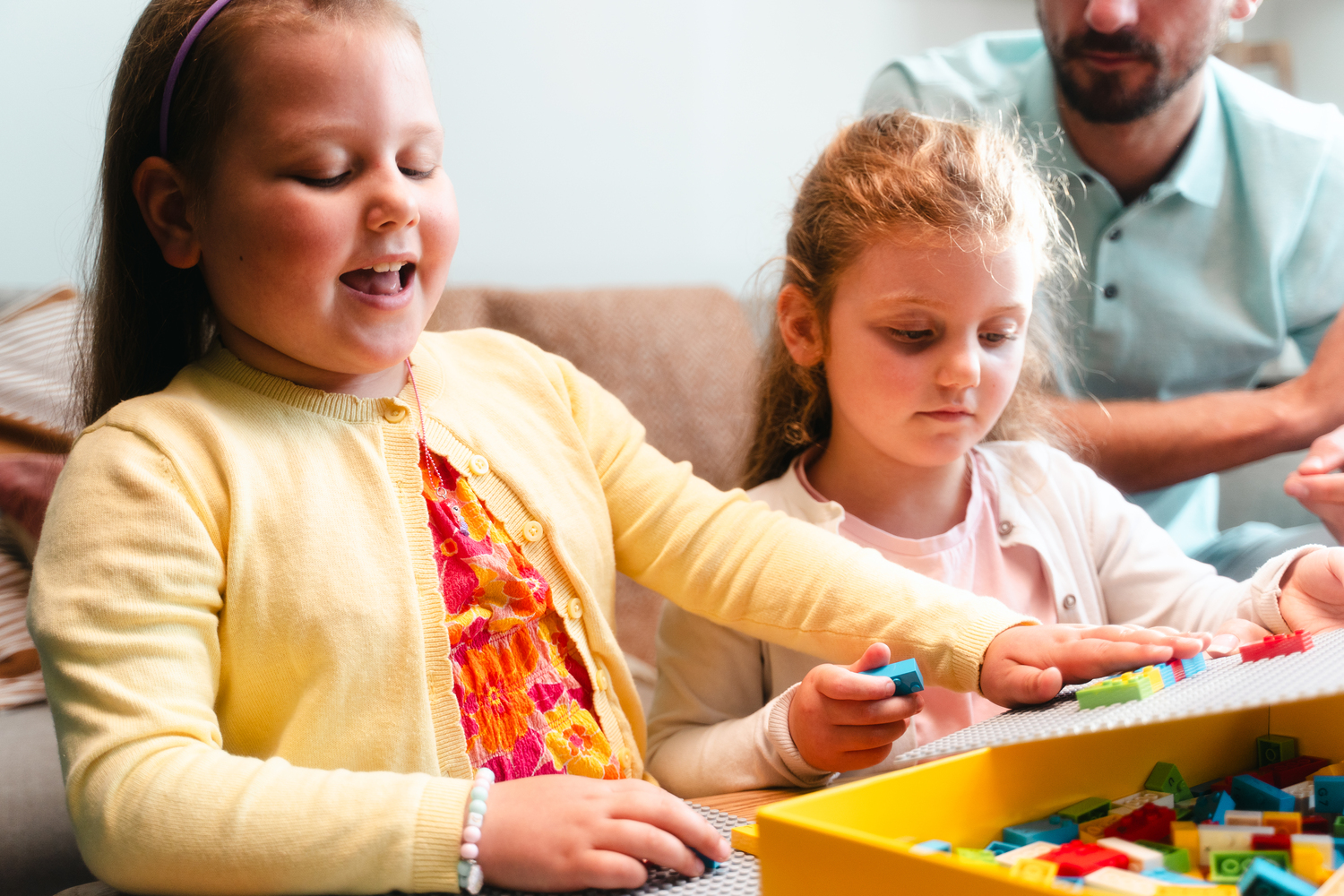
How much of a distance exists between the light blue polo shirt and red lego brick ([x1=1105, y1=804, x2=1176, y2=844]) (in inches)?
36.4

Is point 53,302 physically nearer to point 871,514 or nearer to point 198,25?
point 198,25

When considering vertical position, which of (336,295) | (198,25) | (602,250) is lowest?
(602,250)

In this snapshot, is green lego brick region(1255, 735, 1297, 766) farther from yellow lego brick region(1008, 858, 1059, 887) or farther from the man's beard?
the man's beard

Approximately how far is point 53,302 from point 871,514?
95 centimetres

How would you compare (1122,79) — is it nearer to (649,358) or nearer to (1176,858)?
(649,358)

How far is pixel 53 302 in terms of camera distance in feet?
4.13

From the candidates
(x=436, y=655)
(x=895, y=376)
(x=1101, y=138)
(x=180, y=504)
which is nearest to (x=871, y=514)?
(x=895, y=376)

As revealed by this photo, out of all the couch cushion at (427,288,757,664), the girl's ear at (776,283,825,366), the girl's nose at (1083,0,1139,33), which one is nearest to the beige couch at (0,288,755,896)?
the couch cushion at (427,288,757,664)

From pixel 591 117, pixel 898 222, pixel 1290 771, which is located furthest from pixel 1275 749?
pixel 591 117

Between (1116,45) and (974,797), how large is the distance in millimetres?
1158

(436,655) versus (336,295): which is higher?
(336,295)

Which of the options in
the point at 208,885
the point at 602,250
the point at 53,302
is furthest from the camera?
the point at 602,250

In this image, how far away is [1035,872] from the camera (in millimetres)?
432

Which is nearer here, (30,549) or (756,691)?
→ (756,691)
